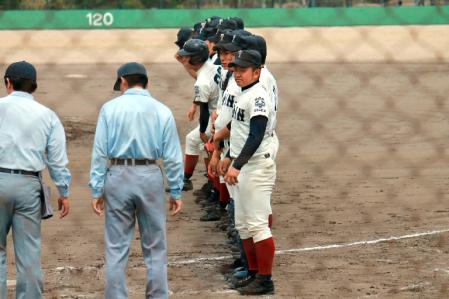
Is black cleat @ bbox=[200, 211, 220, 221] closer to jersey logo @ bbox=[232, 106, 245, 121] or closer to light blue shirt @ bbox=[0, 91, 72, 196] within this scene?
jersey logo @ bbox=[232, 106, 245, 121]

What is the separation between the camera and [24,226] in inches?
240

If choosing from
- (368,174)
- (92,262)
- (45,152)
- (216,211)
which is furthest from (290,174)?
(45,152)

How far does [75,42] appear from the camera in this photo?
66.2ft

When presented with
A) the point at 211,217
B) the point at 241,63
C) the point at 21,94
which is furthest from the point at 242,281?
the point at 211,217

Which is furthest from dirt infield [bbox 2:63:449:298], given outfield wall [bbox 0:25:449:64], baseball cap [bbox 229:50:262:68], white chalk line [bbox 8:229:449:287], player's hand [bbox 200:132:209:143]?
baseball cap [bbox 229:50:262:68]

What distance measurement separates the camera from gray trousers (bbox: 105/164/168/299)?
242 inches

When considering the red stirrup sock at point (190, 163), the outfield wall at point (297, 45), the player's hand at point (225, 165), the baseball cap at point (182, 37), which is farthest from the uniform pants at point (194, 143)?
the outfield wall at point (297, 45)

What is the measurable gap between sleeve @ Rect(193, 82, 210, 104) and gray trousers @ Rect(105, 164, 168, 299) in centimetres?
318

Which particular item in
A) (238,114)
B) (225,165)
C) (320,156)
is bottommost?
(320,156)

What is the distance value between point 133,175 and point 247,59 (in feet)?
3.85

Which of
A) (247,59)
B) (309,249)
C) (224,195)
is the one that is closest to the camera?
(247,59)

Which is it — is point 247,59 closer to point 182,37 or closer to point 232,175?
point 232,175

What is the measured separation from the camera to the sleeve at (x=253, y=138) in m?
6.55

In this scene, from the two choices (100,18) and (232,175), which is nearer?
(232,175)
